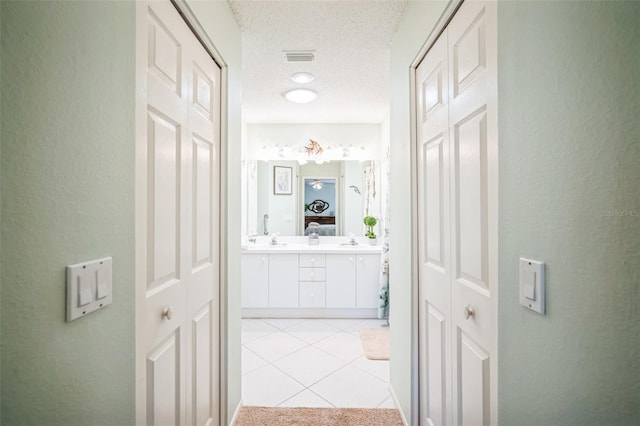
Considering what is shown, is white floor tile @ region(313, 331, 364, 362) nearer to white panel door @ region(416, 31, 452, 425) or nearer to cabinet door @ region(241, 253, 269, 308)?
cabinet door @ region(241, 253, 269, 308)

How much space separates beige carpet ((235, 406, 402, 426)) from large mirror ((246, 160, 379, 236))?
230cm

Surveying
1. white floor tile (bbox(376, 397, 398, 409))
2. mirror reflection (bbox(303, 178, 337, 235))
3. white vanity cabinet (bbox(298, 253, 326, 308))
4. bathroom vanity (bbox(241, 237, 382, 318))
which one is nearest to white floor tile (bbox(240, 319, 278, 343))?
bathroom vanity (bbox(241, 237, 382, 318))

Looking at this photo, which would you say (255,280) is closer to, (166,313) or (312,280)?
(312,280)

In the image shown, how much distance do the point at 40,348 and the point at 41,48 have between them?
0.55m

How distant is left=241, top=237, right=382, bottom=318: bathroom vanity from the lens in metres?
3.37

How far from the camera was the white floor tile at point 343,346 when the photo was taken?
8.26 feet

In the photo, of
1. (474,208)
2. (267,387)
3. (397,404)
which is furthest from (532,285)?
(267,387)

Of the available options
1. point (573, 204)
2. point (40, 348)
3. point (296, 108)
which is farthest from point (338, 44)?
point (40, 348)

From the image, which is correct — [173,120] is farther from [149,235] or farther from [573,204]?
[573,204]

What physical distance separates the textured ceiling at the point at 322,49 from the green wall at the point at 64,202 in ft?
3.90

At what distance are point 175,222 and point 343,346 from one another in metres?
2.14

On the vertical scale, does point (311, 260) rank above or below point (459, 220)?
below

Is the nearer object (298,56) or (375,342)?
(298,56)

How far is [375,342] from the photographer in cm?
278
